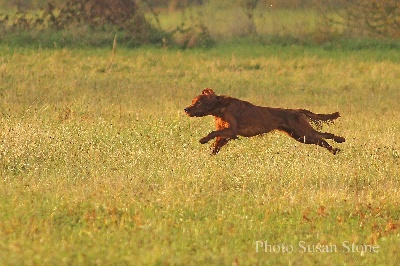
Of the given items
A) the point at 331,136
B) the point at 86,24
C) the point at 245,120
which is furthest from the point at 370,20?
the point at 245,120

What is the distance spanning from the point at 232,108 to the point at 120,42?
11.4m

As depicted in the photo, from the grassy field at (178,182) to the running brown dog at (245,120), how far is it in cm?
14

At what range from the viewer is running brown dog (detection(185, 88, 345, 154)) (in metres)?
8.94

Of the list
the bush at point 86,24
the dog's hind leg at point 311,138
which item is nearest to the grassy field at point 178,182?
the dog's hind leg at point 311,138

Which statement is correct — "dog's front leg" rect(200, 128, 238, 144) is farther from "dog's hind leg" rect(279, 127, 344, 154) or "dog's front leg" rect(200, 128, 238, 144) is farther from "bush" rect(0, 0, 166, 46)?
"bush" rect(0, 0, 166, 46)

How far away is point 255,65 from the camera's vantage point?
17266 millimetres

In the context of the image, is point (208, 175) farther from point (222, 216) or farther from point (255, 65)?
point (255, 65)

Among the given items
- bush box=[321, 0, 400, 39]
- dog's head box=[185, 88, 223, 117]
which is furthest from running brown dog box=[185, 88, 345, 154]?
bush box=[321, 0, 400, 39]

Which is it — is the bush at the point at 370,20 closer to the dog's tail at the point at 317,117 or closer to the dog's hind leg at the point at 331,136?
the dog's tail at the point at 317,117

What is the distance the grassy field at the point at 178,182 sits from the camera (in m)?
6.04

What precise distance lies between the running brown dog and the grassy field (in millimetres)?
138

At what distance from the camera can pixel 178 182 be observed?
7836 millimetres

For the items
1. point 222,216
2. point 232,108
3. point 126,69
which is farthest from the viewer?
point 126,69

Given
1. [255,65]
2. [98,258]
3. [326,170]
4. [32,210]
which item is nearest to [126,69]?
[255,65]
